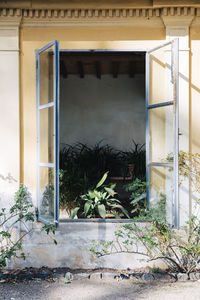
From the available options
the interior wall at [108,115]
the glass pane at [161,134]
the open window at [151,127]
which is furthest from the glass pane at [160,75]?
the interior wall at [108,115]

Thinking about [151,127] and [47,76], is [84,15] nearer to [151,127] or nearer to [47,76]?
[47,76]

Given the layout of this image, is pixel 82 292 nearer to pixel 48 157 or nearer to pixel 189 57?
pixel 48 157

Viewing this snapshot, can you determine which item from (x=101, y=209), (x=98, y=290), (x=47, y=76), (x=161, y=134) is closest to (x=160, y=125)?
(x=161, y=134)

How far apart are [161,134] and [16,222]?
1817 mm

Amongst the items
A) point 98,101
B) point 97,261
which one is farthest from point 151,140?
point 98,101

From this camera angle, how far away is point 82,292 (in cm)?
364

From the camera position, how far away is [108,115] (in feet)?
27.2

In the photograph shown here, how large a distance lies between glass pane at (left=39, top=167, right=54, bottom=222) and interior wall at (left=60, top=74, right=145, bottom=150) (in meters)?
4.27

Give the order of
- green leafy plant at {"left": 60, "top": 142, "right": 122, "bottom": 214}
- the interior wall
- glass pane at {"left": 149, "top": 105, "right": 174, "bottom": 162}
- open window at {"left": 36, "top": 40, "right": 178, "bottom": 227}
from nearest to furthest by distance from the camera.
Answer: open window at {"left": 36, "top": 40, "right": 178, "bottom": 227}, glass pane at {"left": 149, "top": 105, "right": 174, "bottom": 162}, green leafy plant at {"left": 60, "top": 142, "right": 122, "bottom": 214}, the interior wall

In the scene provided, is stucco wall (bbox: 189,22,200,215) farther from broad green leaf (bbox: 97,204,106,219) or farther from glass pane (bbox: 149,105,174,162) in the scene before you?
broad green leaf (bbox: 97,204,106,219)

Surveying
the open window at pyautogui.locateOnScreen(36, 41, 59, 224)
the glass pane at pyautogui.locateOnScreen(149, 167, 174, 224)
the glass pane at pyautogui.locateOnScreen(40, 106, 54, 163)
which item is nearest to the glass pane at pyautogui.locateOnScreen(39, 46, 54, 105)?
the open window at pyautogui.locateOnScreen(36, 41, 59, 224)

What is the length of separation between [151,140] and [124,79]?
176 inches

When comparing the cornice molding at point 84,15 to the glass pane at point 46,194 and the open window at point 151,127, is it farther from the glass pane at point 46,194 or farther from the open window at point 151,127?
the glass pane at point 46,194

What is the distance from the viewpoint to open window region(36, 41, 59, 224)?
371 centimetres
